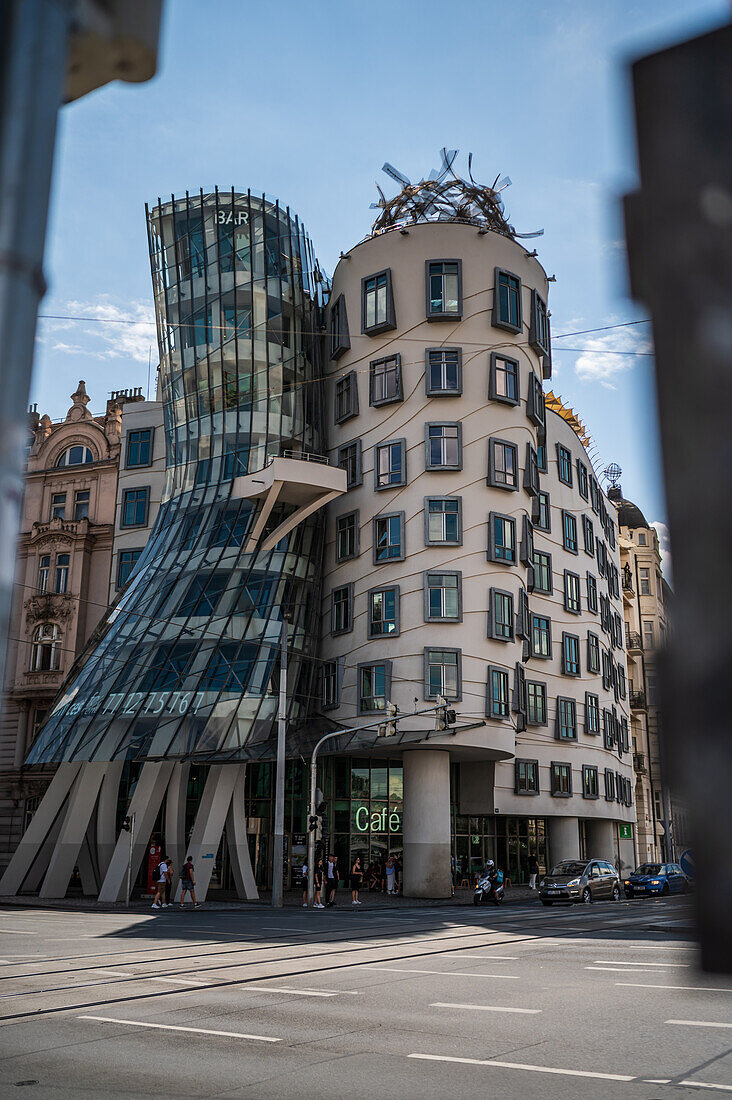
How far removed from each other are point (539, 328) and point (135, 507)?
24.3 m

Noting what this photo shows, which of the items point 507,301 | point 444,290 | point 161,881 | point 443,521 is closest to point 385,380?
point 444,290

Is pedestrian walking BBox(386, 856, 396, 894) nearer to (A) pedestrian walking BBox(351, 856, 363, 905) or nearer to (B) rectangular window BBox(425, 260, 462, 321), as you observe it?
(A) pedestrian walking BBox(351, 856, 363, 905)

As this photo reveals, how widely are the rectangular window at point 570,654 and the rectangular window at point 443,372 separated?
16.7 m

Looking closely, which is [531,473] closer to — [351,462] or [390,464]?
[390,464]

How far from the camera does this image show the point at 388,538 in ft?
147

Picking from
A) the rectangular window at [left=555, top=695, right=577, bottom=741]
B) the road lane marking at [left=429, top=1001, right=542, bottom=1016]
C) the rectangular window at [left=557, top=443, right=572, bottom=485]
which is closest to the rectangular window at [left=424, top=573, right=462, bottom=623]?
the rectangular window at [left=555, top=695, right=577, bottom=741]

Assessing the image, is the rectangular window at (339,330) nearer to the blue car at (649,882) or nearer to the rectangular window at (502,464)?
the rectangular window at (502,464)

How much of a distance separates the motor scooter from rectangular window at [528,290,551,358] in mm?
23895

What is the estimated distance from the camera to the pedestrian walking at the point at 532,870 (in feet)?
163

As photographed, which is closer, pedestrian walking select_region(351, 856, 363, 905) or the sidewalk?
the sidewalk

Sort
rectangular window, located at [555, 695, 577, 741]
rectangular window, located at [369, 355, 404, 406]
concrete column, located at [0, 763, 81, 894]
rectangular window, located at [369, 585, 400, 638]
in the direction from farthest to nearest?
rectangular window, located at [555, 695, 577, 741] < rectangular window, located at [369, 355, 404, 406] < rectangular window, located at [369, 585, 400, 638] < concrete column, located at [0, 763, 81, 894]

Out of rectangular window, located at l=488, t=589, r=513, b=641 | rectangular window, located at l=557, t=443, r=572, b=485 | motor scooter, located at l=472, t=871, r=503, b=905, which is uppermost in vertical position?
rectangular window, located at l=557, t=443, r=572, b=485

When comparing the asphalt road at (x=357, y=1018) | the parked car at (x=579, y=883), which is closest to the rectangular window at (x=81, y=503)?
the parked car at (x=579, y=883)

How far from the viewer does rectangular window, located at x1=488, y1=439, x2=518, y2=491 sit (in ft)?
146
